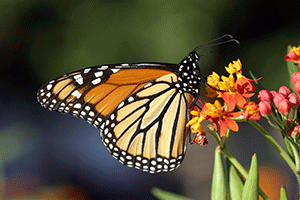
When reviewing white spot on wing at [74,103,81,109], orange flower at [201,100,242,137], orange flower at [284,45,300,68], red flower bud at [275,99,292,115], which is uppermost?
orange flower at [284,45,300,68]

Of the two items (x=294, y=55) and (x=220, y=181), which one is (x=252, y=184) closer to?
(x=220, y=181)

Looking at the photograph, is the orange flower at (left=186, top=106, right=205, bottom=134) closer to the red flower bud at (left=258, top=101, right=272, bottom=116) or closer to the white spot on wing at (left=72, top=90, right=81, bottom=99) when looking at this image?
the red flower bud at (left=258, top=101, right=272, bottom=116)

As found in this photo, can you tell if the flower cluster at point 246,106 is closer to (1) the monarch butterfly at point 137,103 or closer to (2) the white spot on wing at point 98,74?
(1) the monarch butterfly at point 137,103

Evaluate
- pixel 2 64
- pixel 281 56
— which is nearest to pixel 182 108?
pixel 281 56

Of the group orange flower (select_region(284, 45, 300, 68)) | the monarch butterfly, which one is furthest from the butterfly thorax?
orange flower (select_region(284, 45, 300, 68))

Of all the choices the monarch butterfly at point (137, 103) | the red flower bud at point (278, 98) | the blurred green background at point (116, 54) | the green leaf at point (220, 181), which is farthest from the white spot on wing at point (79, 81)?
the blurred green background at point (116, 54)

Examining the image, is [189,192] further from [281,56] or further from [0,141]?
[0,141]

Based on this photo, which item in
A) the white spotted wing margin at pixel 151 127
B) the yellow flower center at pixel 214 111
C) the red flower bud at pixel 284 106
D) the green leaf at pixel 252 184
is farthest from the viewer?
the white spotted wing margin at pixel 151 127
